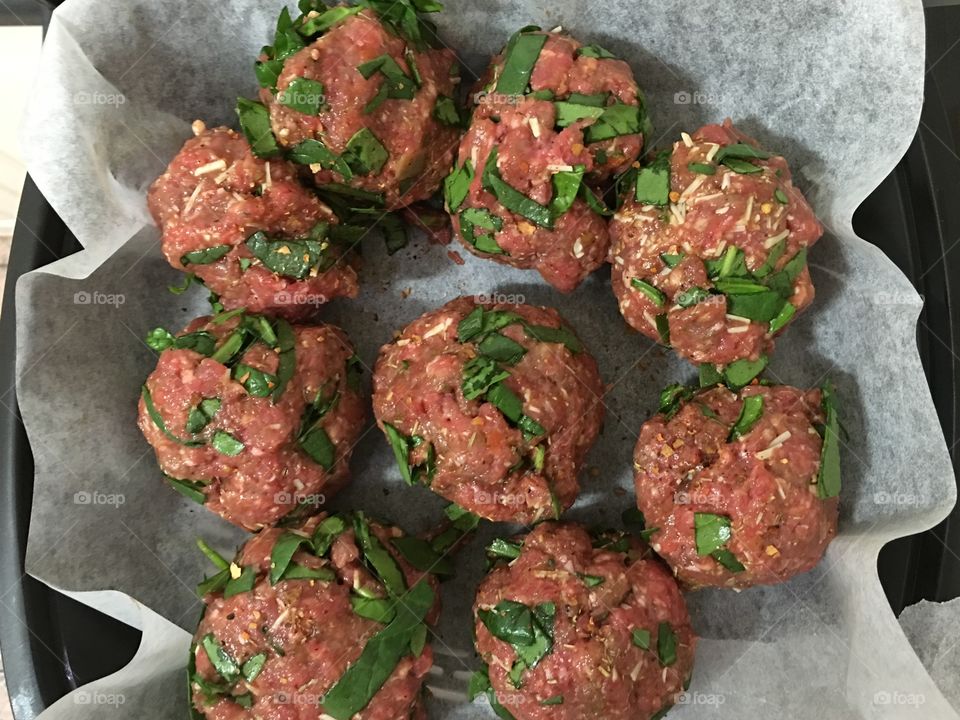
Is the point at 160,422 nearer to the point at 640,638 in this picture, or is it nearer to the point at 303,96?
the point at 303,96

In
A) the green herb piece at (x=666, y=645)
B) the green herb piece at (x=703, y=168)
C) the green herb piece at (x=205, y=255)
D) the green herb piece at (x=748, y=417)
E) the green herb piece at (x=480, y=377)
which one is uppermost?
the green herb piece at (x=703, y=168)

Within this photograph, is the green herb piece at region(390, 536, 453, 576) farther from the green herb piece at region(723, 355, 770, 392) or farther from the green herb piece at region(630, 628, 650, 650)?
the green herb piece at region(723, 355, 770, 392)

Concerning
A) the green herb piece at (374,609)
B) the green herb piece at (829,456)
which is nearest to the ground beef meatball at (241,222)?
the green herb piece at (374,609)

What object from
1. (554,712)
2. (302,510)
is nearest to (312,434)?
(302,510)

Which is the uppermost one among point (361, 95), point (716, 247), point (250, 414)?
point (361, 95)

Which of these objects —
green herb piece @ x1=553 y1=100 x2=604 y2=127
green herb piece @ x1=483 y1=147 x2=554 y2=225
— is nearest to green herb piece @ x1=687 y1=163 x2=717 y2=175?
green herb piece @ x1=553 y1=100 x2=604 y2=127

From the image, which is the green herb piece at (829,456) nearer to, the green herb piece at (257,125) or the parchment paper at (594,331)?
the parchment paper at (594,331)

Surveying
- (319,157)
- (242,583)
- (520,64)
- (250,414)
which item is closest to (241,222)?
(319,157)

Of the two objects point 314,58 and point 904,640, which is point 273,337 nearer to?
point 314,58
